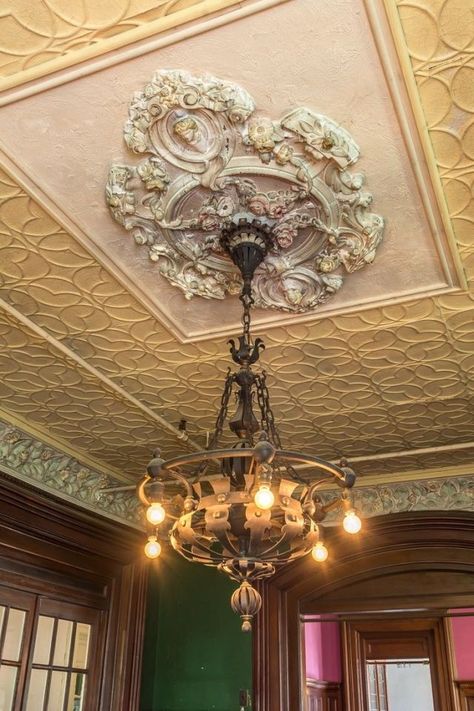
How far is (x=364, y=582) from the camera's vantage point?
17.0ft

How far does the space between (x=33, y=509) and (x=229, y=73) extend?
10.8 ft

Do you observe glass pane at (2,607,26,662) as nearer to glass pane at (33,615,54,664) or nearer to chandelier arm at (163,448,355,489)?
glass pane at (33,615,54,664)

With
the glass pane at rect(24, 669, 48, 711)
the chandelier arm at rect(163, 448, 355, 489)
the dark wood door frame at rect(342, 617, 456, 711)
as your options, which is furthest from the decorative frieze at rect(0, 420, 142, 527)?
the dark wood door frame at rect(342, 617, 456, 711)

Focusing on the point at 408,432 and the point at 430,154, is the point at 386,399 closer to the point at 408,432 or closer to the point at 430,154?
the point at 408,432

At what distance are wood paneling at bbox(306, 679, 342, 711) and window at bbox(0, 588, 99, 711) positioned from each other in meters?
2.71

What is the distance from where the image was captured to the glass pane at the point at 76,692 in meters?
4.70

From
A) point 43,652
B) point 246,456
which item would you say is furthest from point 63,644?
point 246,456

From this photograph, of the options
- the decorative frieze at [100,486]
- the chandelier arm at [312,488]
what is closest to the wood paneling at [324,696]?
the decorative frieze at [100,486]

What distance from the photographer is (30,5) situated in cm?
189

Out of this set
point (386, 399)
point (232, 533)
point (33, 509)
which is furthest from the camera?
point (33, 509)

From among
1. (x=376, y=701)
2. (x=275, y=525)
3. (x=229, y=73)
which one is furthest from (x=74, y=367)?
(x=376, y=701)

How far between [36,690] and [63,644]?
1.13 feet

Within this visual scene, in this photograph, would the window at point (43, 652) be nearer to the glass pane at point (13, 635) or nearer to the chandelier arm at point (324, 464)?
the glass pane at point (13, 635)

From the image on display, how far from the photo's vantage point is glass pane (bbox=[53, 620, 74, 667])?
465 cm
